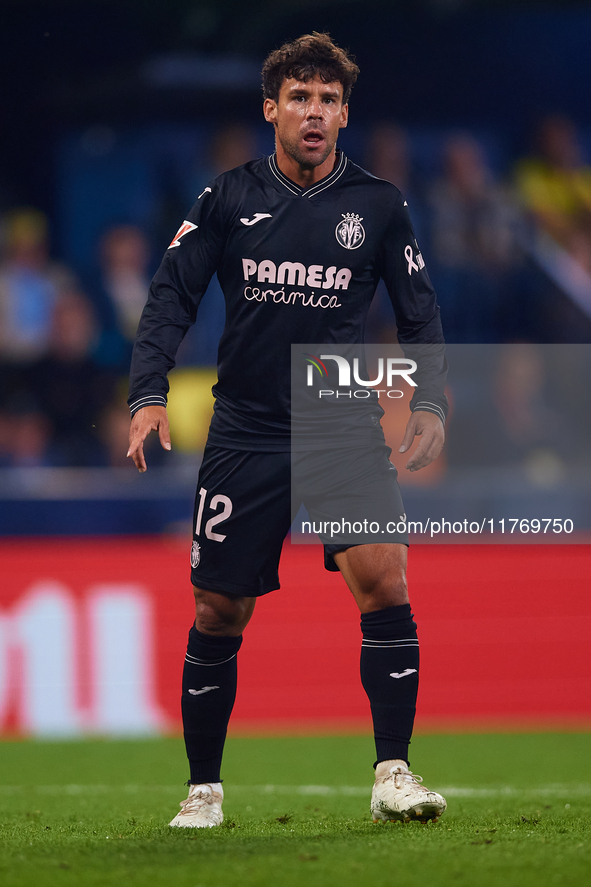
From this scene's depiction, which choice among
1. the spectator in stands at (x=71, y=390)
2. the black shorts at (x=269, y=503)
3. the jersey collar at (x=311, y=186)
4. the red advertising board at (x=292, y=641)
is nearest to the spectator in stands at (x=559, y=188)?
the red advertising board at (x=292, y=641)

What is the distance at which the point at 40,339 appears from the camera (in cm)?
798

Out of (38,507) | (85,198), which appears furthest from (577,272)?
(38,507)

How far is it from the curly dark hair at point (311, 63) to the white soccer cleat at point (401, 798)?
1974mm

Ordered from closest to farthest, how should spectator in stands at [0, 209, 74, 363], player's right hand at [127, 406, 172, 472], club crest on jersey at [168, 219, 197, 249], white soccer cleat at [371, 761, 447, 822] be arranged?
1. white soccer cleat at [371, 761, 447, 822]
2. player's right hand at [127, 406, 172, 472]
3. club crest on jersey at [168, 219, 197, 249]
4. spectator in stands at [0, 209, 74, 363]

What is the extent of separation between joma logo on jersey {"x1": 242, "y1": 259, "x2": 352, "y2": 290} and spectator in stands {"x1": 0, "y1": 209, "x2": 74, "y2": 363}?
489 centimetres

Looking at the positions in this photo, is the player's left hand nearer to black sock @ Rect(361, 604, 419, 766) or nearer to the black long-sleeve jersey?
the black long-sleeve jersey

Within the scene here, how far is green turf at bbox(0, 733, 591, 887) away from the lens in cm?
237

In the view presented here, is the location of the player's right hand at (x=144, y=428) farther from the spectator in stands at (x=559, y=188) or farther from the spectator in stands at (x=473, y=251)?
the spectator in stands at (x=559, y=188)

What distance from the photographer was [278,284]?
3.27 meters

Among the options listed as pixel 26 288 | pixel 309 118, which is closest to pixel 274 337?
pixel 309 118

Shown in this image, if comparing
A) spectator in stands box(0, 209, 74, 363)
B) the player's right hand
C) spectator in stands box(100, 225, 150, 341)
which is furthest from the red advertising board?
the player's right hand

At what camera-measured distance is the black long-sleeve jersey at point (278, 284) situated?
3.28 meters

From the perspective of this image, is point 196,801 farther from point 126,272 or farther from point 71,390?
point 126,272

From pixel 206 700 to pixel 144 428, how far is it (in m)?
0.86
